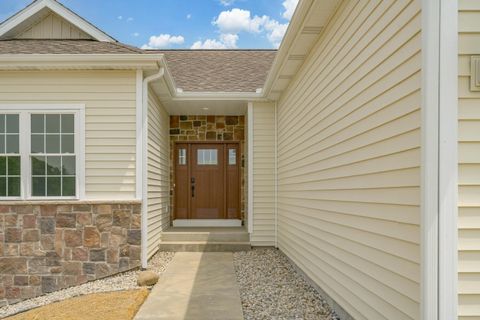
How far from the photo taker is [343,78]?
3.80 metres

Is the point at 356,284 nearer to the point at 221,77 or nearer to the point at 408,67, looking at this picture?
the point at 408,67

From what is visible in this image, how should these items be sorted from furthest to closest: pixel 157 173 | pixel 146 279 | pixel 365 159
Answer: pixel 157 173 < pixel 146 279 < pixel 365 159

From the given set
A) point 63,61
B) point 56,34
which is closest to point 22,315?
point 63,61

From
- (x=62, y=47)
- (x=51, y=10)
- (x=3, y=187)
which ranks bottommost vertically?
(x=3, y=187)

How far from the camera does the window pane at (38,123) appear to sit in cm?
605

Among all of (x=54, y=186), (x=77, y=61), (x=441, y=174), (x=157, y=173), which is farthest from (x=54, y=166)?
(x=441, y=174)

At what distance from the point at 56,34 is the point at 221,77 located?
3315 millimetres

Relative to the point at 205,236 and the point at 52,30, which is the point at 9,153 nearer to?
the point at 52,30

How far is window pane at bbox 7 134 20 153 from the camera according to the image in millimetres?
6031

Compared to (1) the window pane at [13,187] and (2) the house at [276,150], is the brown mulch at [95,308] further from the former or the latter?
(1) the window pane at [13,187]

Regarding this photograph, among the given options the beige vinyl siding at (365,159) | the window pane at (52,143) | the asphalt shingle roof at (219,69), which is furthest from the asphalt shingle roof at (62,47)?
the beige vinyl siding at (365,159)

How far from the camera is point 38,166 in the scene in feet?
19.9

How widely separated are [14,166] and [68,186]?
2.73 ft

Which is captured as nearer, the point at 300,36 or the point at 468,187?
the point at 468,187
